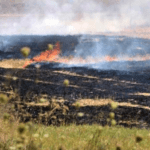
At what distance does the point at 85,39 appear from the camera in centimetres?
9281

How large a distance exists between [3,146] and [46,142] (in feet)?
2.36

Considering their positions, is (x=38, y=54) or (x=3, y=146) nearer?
(x=3, y=146)

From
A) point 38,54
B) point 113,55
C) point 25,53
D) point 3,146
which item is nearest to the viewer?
point 25,53

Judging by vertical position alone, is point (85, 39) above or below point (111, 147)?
above

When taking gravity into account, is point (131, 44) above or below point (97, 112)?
above

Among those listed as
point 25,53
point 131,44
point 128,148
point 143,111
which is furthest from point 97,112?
point 131,44

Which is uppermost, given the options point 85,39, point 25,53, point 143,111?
point 85,39

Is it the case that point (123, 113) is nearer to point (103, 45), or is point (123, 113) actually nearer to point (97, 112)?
point (97, 112)

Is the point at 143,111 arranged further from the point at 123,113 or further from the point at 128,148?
the point at 128,148

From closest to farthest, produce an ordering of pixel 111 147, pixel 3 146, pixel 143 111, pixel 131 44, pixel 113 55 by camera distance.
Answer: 1. pixel 3 146
2. pixel 111 147
3. pixel 143 111
4. pixel 113 55
5. pixel 131 44

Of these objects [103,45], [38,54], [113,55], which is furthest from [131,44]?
[38,54]

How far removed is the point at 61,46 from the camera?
7900 centimetres

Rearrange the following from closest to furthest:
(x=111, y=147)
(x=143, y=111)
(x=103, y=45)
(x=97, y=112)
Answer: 1. (x=111, y=147)
2. (x=97, y=112)
3. (x=143, y=111)
4. (x=103, y=45)

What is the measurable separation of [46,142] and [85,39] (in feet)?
295
